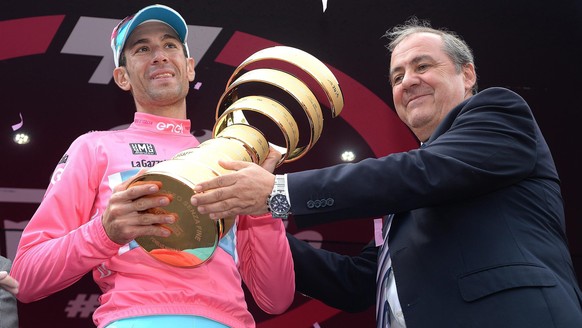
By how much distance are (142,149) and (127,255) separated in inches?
13.2

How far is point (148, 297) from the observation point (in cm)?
197

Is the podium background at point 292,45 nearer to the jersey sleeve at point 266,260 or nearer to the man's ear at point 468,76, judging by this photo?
the man's ear at point 468,76

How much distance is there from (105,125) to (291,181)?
1.45 meters

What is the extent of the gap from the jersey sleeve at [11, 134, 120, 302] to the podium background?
3.08 feet

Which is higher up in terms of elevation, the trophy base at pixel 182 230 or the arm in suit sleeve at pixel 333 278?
the trophy base at pixel 182 230

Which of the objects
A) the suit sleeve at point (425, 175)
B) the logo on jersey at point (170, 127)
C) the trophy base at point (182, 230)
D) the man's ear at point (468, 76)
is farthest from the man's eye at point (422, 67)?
the trophy base at point (182, 230)

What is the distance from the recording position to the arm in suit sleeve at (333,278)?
2641 millimetres

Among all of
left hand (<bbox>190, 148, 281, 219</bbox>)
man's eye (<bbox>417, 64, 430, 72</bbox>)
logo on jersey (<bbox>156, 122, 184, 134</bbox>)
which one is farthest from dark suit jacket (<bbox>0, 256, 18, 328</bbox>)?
man's eye (<bbox>417, 64, 430, 72</bbox>)

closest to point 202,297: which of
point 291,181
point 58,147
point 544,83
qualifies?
point 291,181

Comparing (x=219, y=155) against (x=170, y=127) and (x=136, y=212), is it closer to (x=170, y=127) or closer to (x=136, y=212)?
(x=136, y=212)

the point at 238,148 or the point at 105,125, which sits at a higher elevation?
the point at 105,125

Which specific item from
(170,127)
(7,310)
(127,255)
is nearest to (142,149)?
(170,127)

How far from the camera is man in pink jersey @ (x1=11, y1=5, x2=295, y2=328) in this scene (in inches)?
75.9

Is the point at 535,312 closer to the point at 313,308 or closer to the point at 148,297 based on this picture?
the point at 148,297
